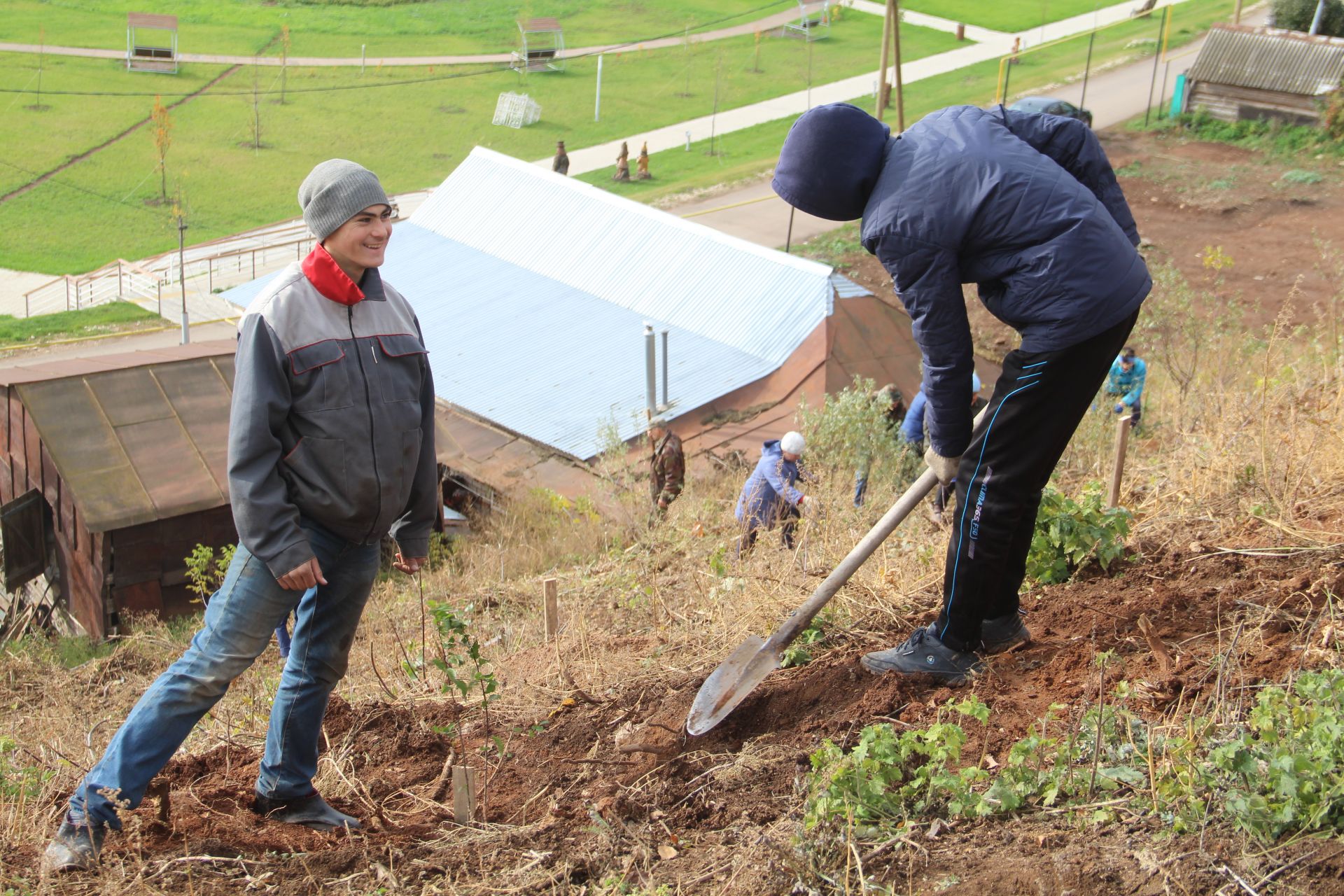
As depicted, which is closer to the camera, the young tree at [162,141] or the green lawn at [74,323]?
the green lawn at [74,323]

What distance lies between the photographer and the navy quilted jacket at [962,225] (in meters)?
3.23

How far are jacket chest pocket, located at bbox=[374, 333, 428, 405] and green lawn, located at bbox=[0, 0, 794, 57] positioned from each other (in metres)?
44.6

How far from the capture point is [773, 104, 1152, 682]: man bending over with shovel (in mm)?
3238

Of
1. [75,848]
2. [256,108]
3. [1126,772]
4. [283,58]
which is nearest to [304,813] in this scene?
[75,848]

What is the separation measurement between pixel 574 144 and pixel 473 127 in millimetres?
4062

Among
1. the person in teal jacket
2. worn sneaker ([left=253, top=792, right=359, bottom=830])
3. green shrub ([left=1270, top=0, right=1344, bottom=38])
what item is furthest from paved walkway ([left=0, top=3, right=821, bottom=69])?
worn sneaker ([left=253, top=792, right=359, bottom=830])

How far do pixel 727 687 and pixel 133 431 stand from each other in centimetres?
632

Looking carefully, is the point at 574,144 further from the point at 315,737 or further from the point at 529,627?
the point at 315,737

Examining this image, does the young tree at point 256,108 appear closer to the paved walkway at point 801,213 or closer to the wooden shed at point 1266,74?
the paved walkway at point 801,213

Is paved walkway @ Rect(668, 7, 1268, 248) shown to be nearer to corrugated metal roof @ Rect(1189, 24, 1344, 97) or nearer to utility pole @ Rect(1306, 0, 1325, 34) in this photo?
corrugated metal roof @ Rect(1189, 24, 1344, 97)

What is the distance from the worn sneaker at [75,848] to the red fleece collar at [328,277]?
149 cm

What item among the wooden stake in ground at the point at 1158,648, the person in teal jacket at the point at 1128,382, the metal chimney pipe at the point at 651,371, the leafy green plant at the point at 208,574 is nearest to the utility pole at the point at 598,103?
the metal chimney pipe at the point at 651,371

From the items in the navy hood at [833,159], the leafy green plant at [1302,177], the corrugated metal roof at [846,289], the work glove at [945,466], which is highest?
the navy hood at [833,159]

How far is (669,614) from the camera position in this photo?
16.0 feet
